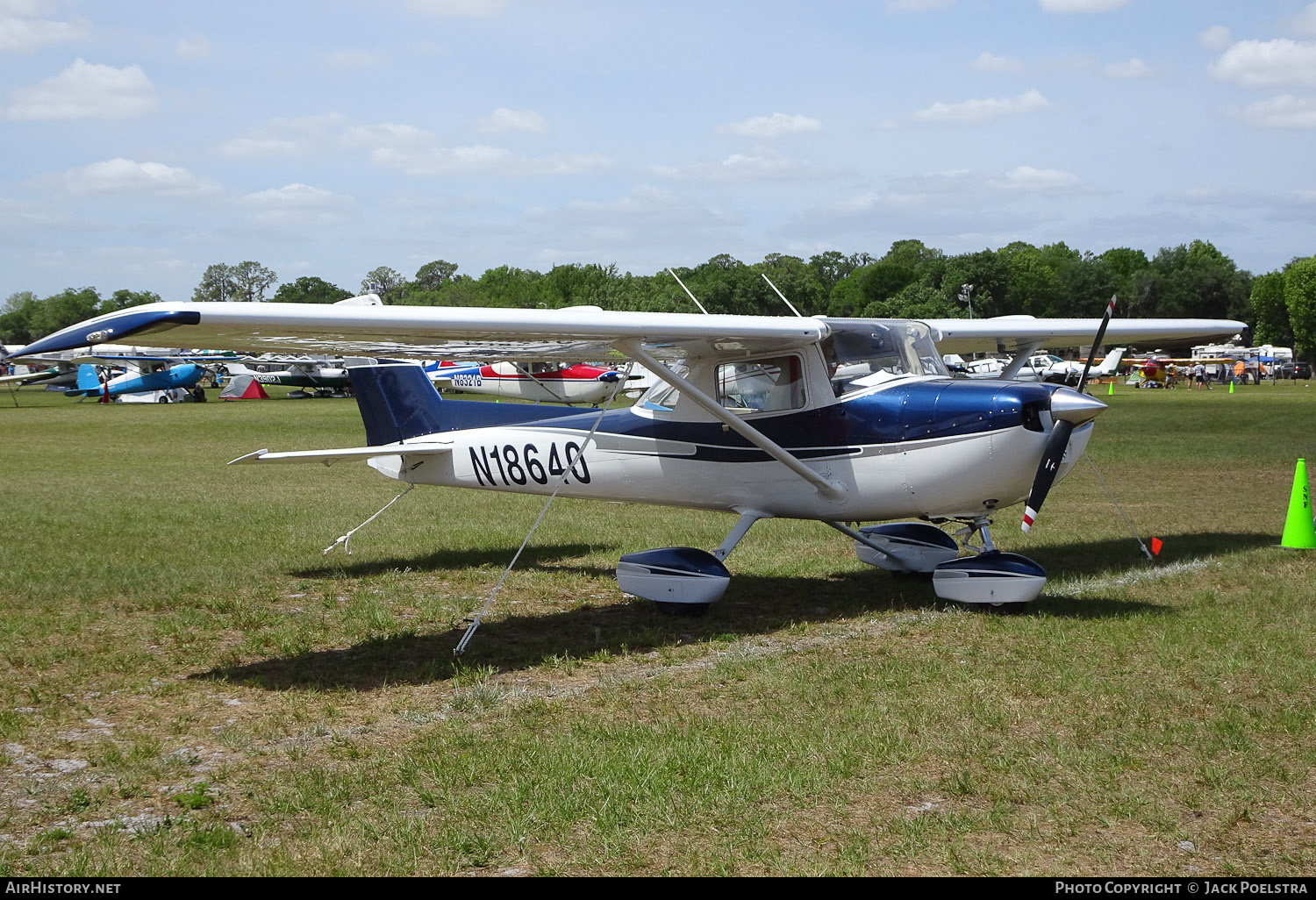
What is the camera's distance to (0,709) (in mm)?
6117

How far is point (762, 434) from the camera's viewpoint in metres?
8.42

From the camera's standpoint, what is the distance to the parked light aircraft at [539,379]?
34688 mm

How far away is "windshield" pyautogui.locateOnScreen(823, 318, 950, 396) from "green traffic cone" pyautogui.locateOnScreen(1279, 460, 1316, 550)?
4.70m

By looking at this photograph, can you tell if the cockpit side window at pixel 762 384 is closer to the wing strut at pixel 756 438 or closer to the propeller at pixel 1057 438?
the wing strut at pixel 756 438

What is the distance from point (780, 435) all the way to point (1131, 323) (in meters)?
5.47

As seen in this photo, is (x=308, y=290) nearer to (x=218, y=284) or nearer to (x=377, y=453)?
(x=218, y=284)

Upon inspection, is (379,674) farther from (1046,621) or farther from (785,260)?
(785,260)

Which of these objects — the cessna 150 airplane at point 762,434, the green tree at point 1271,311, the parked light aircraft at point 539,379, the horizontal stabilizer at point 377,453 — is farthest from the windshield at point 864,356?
the green tree at point 1271,311

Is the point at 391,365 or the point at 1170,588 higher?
the point at 391,365

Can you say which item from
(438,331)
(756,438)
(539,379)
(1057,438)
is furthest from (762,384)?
(539,379)

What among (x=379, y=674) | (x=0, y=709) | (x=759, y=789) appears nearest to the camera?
(x=759, y=789)

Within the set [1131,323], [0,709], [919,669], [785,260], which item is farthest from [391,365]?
[785,260]

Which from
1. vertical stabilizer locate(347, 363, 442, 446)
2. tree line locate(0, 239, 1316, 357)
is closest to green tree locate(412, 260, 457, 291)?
tree line locate(0, 239, 1316, 357)

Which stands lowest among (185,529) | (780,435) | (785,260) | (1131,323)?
(185,529)
